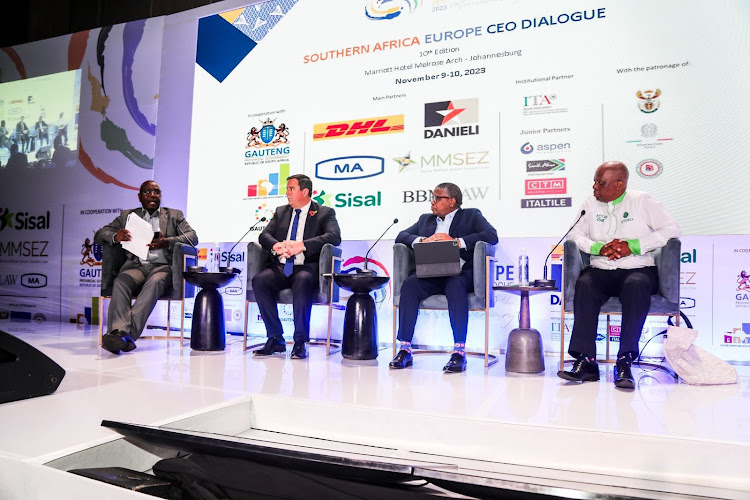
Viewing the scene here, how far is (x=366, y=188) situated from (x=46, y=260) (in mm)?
4020

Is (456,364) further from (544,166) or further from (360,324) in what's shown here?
(544,166)

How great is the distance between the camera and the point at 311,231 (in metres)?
3.73

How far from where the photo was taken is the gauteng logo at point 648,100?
363cm

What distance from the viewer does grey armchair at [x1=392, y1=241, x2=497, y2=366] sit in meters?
3.15

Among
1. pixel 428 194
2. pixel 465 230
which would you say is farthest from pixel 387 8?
pixel 465 230

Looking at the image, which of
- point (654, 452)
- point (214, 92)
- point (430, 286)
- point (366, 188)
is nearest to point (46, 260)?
point (214, 92)

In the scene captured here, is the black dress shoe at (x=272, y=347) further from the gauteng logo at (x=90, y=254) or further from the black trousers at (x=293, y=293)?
the gauteng logo at (x=90, y=254)

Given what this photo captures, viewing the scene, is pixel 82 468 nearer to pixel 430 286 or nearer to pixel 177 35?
pixel 430 286

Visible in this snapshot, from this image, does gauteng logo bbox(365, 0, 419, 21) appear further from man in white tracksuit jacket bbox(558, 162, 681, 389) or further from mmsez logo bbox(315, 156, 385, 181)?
man in white tracksuit jacket bbox(558, 162, 681, 389)

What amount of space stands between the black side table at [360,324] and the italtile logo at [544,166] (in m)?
1.47

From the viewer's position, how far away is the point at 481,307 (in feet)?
10.5

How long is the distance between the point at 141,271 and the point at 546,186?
2.97 m

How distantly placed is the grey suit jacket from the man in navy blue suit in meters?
1.59

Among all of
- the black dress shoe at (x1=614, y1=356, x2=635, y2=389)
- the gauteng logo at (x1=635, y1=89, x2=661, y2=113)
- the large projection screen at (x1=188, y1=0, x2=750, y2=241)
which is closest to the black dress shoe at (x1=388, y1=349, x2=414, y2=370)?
the black dress shoe at (x1=614, y1=356, x2=635, y2=389)
